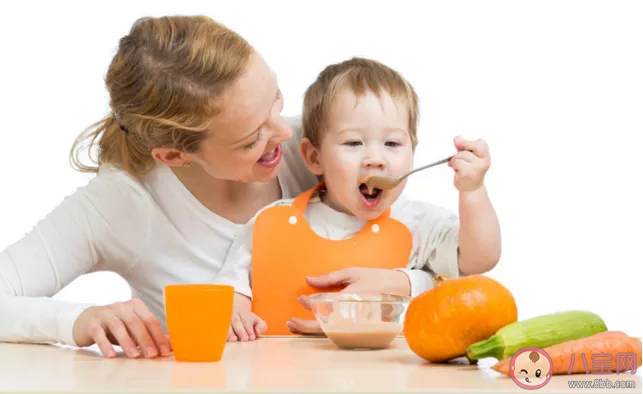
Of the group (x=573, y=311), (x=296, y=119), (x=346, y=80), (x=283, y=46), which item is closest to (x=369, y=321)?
(x=573, y=311)

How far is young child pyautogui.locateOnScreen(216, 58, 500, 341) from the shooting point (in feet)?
5.38

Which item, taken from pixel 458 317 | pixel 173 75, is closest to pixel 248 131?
pixel 173 75

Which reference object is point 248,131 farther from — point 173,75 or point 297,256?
point 297,256

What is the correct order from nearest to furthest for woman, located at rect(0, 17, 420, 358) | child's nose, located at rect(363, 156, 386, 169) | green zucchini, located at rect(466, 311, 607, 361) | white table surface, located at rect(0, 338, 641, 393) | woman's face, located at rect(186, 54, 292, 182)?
white table surface, located at rect(0, 338, 641, 393)
green zucchini, located at rect(466, 311, 607, 361)
woman, located at rect(0, 17, 420, 358)
woman's face, located at rect(186, 54, 292, 182)
child's nose, located at rect(363, 156, 386, 169)

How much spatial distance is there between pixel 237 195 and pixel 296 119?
0.81 feet

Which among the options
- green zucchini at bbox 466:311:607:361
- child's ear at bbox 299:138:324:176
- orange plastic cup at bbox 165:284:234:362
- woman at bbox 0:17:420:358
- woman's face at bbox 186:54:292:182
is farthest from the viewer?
child's ear at bbox 299:138:324:176

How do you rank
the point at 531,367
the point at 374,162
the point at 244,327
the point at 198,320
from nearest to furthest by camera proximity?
1. the point at 531,367
2. the point at 198,320
3. the point at 244,327
4. the point at 374,162

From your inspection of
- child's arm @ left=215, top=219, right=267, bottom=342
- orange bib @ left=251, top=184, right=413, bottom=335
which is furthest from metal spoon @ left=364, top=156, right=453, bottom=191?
child's arm @ left=215, top=219, right=267, bottom=342

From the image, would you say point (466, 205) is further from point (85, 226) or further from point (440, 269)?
point (85, 226)

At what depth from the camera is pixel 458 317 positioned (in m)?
0.99

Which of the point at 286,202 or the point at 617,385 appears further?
the point at 286,202

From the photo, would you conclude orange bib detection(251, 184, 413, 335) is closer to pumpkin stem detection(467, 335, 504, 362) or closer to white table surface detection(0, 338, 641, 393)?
white table surface detection(0, 338, 641, 393)

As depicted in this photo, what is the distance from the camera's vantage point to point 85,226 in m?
1.71

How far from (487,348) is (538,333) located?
6 cm
